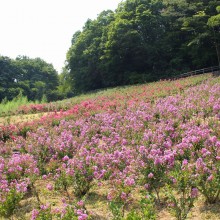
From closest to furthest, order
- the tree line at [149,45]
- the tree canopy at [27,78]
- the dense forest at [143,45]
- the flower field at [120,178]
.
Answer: the flower field at [120,178] → the dense forest at [143,45] → the tree line at [149,45] → the tree canopy at [27,78]

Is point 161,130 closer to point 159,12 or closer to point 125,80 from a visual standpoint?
point 125,80

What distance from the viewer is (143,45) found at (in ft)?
129

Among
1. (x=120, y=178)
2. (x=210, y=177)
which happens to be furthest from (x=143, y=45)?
(x=210, y=177)

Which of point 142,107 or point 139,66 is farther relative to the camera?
point 139,66

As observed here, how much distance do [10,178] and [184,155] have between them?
13.6 ft

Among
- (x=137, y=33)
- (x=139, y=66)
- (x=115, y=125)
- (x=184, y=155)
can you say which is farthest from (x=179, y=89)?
(x=139, y=66)

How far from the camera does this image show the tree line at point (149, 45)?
36.8 meters

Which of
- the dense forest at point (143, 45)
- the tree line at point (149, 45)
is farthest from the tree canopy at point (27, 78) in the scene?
the tree line at point (149, 45)

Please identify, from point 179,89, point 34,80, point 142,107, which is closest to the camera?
point 142,107

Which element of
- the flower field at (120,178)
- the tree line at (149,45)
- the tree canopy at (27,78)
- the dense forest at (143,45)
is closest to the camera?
the flower field at (120,178)

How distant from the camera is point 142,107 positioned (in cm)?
1409

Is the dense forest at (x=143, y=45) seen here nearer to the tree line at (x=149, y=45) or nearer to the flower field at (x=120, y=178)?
the tree line at (x=149, y=45)

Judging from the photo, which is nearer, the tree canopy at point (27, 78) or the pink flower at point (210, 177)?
the pink flower at point (210, 177)

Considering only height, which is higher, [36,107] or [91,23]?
[91,23]
